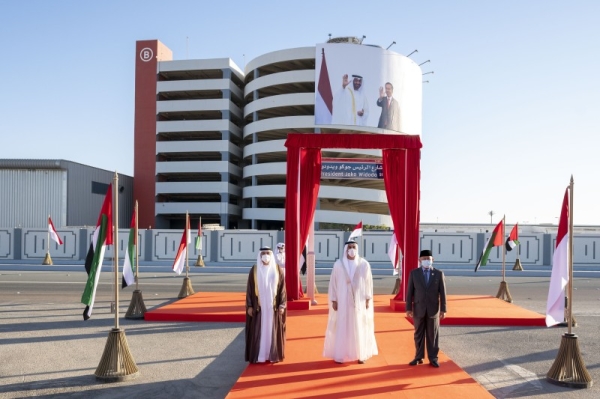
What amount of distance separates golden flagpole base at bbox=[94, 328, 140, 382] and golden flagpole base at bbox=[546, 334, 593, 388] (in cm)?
622

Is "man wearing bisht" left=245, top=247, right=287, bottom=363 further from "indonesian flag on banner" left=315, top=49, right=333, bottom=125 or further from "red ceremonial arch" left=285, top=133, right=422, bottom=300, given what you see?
"indonesian flag on banner" left=315, top=49, right=333, bottom=125

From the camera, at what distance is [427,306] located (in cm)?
827

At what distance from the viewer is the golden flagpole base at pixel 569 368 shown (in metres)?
7.62

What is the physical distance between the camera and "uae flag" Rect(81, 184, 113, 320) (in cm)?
817

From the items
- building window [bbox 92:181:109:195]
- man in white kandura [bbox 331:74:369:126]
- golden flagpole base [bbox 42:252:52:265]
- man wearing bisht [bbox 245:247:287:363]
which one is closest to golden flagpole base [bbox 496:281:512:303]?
man wearing bisht [bbox 245:247:287:363]

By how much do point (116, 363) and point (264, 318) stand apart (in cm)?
228

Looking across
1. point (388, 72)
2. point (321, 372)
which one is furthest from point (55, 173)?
point (321, 372)

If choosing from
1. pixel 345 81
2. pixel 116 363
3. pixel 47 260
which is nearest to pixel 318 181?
pixel 116 363

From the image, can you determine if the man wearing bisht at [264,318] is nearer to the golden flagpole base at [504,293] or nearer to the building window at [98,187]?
the golden flagpole base at [504,293]

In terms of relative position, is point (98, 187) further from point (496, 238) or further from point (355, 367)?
point (355, 367)

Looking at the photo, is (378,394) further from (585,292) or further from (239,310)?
(585,292)

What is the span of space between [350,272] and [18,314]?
9403 mm

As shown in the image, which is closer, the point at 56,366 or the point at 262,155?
the point at 56,366

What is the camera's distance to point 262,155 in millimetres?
52500
